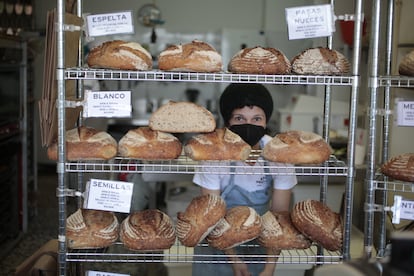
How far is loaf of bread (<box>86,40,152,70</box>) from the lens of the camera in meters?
1.70

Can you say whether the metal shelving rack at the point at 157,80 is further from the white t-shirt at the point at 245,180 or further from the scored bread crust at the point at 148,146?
the white t-shirt at the point at 245,180

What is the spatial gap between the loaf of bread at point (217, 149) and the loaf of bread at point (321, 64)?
1.01 feet

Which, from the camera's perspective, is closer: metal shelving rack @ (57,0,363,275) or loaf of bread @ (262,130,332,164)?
metal shelving rack @ (57,0,363,275)

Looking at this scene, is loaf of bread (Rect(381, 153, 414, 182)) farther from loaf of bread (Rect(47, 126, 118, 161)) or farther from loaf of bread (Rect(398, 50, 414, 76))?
loaf of bread (Rect(47, 126, 118, 161))

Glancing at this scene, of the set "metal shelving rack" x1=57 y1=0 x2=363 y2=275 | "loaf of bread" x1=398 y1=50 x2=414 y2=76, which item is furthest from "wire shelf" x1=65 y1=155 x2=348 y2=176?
"loaf of bread" x1=398 y1=50 x2=414 y2=76

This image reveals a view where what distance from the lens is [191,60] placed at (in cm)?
172

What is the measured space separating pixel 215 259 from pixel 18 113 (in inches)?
116

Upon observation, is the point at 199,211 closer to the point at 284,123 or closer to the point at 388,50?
the point at 388,50

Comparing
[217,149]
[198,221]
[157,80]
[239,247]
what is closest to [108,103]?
[157,80]

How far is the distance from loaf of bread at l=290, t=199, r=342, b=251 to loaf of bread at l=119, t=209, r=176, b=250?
0.42m

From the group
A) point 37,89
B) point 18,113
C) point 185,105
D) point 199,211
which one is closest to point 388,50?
point 185,105

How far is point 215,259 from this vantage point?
185 cm

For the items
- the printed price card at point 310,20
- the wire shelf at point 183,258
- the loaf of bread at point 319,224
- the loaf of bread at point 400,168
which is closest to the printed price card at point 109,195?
the wire shelf at point 183,258

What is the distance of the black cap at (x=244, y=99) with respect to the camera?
2182 millimetres
